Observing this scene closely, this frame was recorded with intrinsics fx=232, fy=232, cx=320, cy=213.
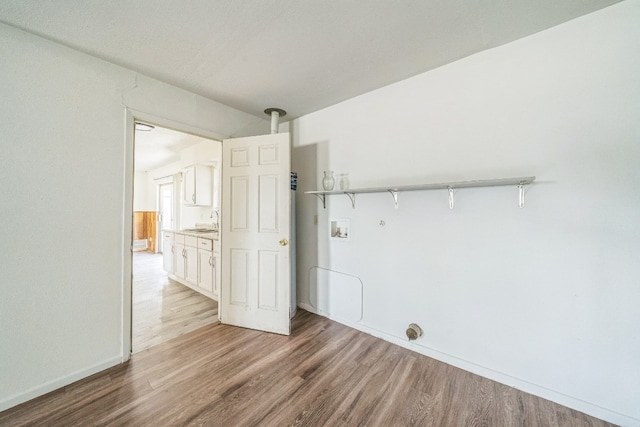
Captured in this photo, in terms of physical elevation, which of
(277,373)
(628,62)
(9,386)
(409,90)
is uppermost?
(409,90)

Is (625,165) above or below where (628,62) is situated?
below

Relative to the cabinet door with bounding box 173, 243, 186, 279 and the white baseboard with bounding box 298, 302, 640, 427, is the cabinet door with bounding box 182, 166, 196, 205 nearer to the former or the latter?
the cabinet door with bounding box 173, 243, 186, 279

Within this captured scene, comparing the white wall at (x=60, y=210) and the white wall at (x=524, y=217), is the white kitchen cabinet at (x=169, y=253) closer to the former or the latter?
the white wall at (x=60, y=210)

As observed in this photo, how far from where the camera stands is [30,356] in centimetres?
162

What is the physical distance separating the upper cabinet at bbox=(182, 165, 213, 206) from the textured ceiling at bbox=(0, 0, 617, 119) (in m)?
2.51

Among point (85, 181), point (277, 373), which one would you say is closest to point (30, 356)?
point (85, 181)

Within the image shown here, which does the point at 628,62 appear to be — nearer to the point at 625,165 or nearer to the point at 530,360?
the point at 625,165

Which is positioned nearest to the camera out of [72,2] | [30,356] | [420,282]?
[72,2]

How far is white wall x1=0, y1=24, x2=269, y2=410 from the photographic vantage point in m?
1.57

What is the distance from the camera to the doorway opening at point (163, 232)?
2662 mm

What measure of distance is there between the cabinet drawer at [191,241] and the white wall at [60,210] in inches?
66.7

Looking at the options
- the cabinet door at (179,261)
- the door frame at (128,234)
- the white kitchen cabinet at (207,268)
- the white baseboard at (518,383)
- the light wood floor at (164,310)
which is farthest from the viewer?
the cabinet door at (179,261)

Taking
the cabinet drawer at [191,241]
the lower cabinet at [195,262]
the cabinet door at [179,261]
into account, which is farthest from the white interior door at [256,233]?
the cabinet door at [179,261]

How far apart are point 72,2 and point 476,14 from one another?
2489 millimetres
